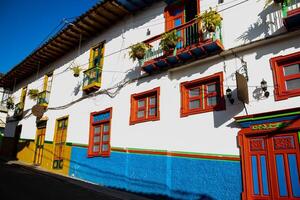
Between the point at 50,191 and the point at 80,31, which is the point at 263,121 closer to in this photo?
the point at 50,191

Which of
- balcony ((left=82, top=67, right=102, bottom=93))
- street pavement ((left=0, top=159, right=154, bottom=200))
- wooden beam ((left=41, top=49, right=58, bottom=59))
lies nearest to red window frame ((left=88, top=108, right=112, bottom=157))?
balcony ((left=82, top=67, right=102, bottom=93))

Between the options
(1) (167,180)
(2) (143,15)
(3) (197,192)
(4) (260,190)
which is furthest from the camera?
(2) (143,15)

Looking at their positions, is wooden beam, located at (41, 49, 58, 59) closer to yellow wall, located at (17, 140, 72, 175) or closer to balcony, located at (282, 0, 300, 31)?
yellow wall, located at (17, 140, 72, 175)

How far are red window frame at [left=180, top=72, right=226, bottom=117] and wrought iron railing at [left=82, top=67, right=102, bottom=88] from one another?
16.6ft

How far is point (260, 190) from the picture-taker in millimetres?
6707

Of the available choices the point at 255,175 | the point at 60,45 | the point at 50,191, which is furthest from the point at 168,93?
the point at 60,45

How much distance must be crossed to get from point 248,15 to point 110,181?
7.55m

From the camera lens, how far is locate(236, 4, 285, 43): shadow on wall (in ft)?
24.0

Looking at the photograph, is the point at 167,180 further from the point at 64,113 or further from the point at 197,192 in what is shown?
the point at 64,113

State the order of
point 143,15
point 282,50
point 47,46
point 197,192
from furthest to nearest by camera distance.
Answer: point 47,46 < point 143,15 < point 197,192 < point 282,50

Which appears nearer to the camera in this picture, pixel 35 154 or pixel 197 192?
pixel 197 192

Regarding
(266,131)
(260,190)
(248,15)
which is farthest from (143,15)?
(260,190)

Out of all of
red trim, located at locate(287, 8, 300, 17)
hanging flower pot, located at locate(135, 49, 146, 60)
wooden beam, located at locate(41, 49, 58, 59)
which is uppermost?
wooden beam, located at locate(41, 49, 58, 59)

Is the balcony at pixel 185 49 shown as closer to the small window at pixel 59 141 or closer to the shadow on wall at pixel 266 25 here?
the shadow on wall at pixel 266 25
